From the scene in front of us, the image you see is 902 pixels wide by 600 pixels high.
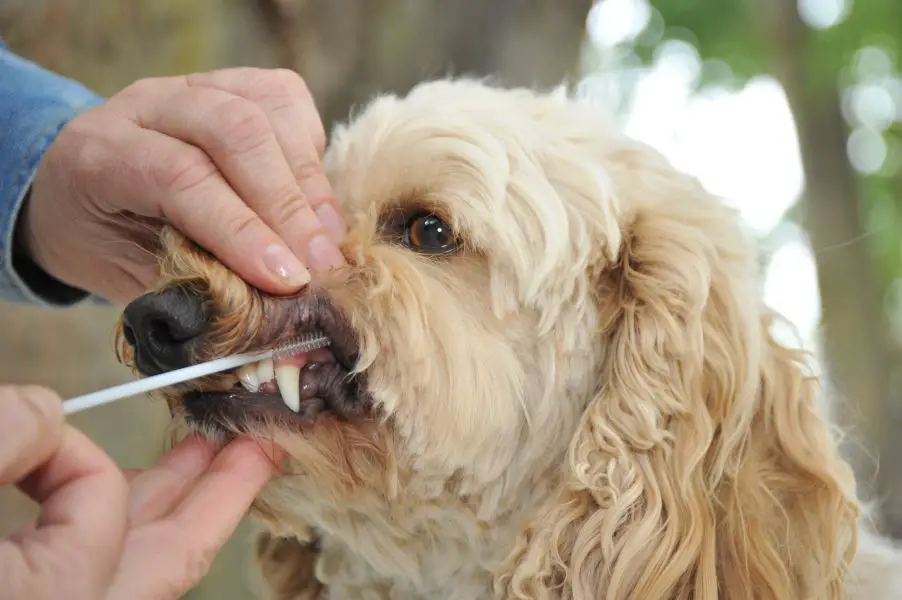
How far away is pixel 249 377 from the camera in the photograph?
0.96 metres

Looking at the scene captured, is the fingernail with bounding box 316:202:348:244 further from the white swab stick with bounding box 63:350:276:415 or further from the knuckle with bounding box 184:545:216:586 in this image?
the knuckle with bounding box 184:545:216:586

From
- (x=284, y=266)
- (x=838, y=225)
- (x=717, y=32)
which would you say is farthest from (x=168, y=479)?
(x=717, y=32)

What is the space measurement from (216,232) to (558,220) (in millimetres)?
488

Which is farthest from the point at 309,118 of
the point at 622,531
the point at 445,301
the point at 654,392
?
the point at 622,531

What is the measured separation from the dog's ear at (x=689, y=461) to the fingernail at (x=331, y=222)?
404 mm

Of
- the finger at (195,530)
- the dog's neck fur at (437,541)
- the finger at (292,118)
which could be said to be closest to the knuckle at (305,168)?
the finger at (292,118)

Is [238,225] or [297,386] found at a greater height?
[238,225]

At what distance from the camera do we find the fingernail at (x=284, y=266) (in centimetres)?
93

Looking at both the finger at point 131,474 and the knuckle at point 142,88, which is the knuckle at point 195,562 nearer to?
the finger at point 131,474

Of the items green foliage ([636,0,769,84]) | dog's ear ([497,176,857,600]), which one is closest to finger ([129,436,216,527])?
dog's ear ([497,176,857,600])

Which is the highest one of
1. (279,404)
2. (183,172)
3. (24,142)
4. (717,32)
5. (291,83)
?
(717,32)

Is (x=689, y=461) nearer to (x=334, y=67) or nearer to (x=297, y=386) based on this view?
(x=297, y=386)

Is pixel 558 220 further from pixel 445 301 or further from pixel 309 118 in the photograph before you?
pixel 309 118

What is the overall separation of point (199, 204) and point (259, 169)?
0.09m
